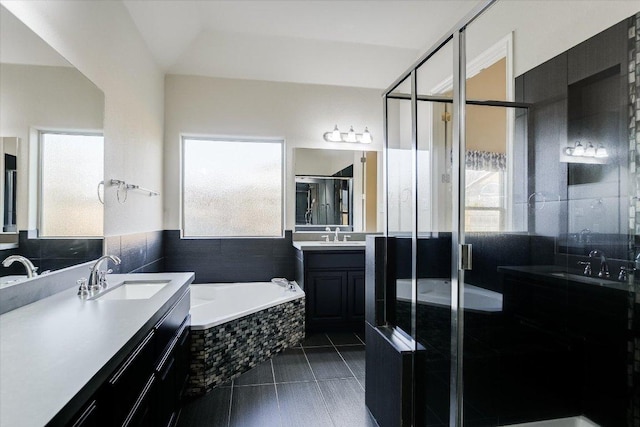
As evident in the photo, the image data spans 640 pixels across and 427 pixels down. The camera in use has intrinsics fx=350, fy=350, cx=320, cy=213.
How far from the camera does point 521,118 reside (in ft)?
7.61

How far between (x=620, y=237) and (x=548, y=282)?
0.47 metres

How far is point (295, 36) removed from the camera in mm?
3729

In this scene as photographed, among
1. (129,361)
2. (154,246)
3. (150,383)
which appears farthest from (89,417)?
(154,246)

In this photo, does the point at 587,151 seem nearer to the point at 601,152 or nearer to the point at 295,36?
the point at 601,152

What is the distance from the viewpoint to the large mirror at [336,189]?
13.8ft

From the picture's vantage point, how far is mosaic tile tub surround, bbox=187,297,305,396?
2.38 meters

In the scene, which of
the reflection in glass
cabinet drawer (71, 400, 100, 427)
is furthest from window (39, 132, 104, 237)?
the reflection in glass

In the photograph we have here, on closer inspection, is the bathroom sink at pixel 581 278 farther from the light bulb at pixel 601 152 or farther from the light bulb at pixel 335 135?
the light bulb at pixel 335 135

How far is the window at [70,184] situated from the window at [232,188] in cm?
174

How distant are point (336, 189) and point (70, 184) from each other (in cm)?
281

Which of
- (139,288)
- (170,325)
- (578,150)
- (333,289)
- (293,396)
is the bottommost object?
(293,396)

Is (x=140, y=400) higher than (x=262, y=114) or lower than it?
lower

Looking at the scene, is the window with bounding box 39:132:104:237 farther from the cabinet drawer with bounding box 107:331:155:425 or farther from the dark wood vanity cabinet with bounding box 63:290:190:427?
the cabinet drawer with bounding box 107:331:155:425

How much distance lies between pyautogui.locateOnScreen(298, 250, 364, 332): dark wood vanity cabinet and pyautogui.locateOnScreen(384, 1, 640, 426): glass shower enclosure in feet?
4.80
